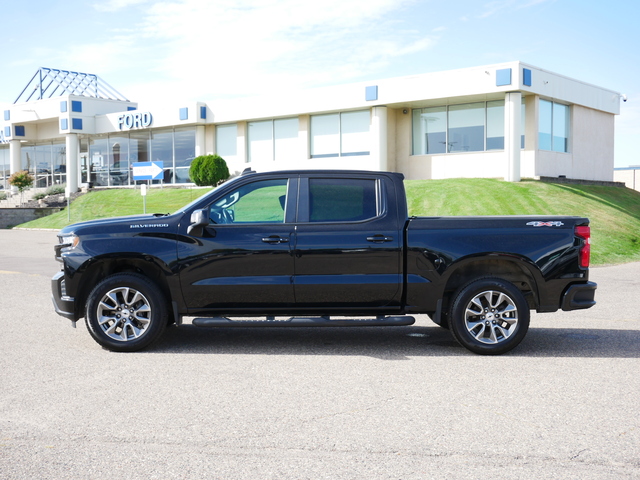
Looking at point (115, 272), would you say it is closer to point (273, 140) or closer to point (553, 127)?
point (553, 127)

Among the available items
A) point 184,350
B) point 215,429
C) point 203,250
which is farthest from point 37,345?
point 215,429

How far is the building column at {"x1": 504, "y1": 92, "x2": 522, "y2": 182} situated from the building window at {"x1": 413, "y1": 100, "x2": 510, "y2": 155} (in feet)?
3.65

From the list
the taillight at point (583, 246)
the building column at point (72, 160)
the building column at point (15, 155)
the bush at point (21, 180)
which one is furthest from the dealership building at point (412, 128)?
the taillight at point (583, 246)

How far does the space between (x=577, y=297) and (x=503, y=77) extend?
999 inches

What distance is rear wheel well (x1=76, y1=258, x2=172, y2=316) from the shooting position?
7.54m

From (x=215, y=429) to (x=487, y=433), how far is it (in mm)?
1859

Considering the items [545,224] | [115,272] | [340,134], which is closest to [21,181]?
[340,134]

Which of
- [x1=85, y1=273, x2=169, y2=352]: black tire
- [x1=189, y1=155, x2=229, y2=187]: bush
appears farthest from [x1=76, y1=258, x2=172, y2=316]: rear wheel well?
[x1=189, y1=155, x2=229, y2=187]: bush

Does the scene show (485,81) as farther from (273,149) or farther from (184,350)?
(184,350)

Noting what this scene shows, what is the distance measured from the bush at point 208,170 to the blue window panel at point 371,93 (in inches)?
381

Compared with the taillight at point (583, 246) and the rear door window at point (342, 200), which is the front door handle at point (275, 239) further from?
the taillight at point (583, 246)

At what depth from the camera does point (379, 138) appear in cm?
3531

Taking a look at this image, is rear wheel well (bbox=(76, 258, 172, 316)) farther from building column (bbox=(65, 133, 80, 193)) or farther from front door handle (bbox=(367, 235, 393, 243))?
building column (bbox=(65, 133, 80, 193))

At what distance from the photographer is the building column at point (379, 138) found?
116ft
